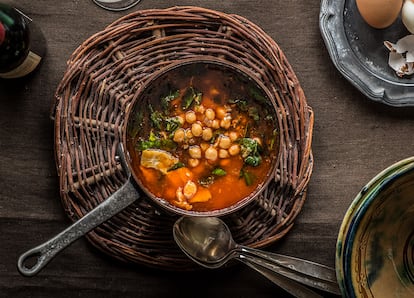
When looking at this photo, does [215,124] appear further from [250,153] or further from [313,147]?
[313,147]

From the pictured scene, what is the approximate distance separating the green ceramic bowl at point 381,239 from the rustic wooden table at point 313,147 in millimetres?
132

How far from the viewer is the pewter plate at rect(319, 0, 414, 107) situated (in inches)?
54.8

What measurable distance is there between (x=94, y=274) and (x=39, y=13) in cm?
47

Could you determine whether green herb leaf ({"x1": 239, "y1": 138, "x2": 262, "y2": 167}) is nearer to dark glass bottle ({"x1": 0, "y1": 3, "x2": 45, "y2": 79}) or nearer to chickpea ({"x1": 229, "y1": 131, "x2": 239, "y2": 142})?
chickpea ({"x1": 229, "y1": 131, "x2": 239, "y2": 142})

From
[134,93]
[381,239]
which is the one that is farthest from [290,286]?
[134,93]

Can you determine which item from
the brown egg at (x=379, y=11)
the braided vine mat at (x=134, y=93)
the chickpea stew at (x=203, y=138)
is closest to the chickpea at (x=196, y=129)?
the chickpea stew at (x=203, y=138)

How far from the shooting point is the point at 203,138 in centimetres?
129

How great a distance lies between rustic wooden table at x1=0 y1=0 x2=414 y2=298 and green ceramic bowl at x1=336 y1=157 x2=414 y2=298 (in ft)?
0.43

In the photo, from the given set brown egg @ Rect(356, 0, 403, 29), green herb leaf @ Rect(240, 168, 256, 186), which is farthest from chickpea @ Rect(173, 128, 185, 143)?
brown egg @ Rect(356, 0, 403, 29)

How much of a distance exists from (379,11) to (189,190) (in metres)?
0.44

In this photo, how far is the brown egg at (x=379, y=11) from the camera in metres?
1.34

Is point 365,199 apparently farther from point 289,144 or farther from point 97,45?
point 97,45

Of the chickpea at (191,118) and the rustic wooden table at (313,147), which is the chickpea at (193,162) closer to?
the chickpea at (191,118)

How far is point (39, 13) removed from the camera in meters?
1.40
